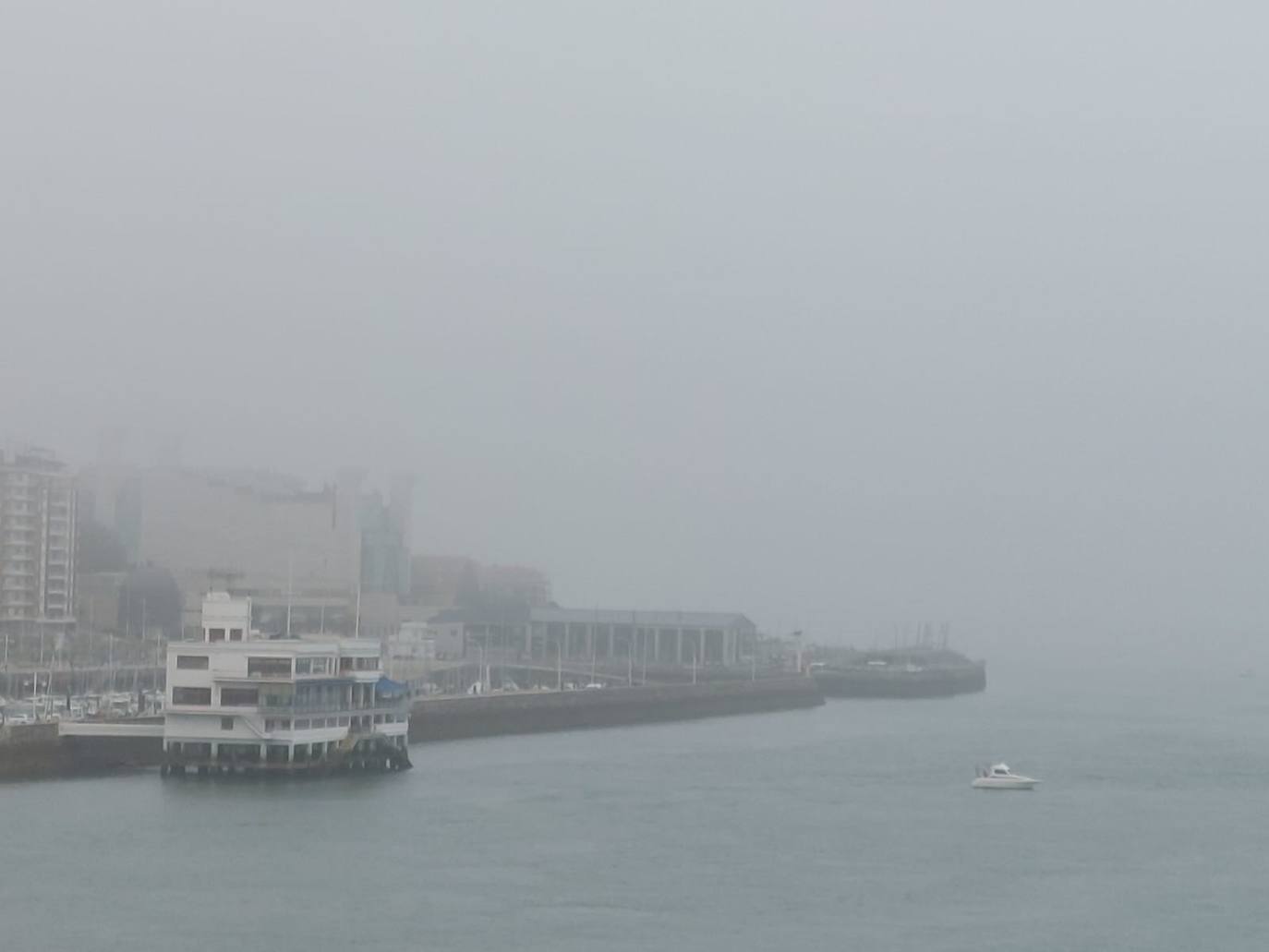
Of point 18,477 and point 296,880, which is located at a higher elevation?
point 18,477

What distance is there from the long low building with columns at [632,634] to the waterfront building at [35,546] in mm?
11929

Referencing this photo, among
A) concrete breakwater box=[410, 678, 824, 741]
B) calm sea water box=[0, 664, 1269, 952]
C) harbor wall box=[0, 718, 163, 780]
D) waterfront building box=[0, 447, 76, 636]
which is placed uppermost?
waterfront building box=[0, 447, 76, 636]

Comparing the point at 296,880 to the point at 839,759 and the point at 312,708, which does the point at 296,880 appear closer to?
the point at 312,708

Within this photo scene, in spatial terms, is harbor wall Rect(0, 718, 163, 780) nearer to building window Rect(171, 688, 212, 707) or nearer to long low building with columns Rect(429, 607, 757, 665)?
building window Rect(171, 688, 212, 707)

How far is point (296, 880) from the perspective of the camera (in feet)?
44.8

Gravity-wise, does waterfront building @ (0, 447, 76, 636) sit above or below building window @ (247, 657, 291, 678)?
above

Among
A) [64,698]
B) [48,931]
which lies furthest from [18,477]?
[48,931]

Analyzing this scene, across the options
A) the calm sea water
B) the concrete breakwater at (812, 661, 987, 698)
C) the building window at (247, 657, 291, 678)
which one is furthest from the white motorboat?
the concrete breakwater at (812, 661, 987, 698)

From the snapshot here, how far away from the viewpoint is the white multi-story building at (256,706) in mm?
19172

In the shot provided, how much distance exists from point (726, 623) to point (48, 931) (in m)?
36.8

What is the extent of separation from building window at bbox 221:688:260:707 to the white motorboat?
7014 millimetres

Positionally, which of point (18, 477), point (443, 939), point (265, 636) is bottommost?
point (443, 939)

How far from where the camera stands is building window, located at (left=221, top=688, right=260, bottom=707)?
19.2 m

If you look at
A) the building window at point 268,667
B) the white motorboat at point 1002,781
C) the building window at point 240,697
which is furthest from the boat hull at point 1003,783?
the building window at point 240,697
